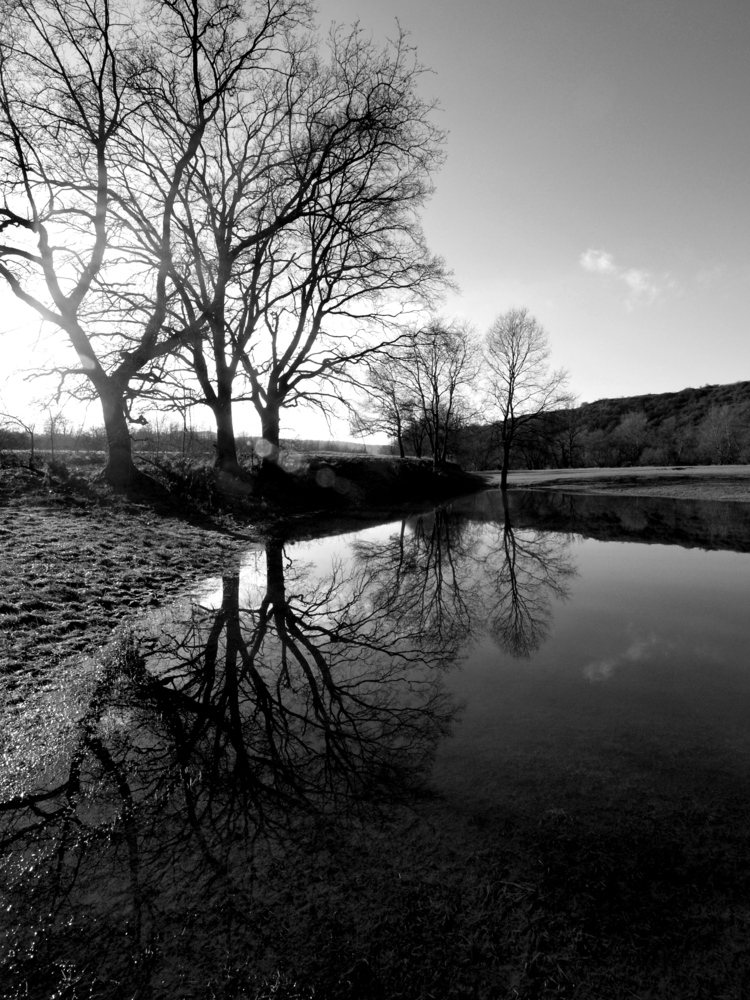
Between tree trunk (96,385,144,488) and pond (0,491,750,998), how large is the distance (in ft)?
33.6

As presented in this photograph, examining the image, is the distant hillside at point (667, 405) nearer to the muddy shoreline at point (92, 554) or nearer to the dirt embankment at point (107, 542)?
the dirt embankment at point (107, 542)

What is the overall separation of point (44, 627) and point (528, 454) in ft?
234

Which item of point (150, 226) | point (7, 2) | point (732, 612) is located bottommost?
point (732, 612)

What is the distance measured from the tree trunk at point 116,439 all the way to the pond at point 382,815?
33.6 feet

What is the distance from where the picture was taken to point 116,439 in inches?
588

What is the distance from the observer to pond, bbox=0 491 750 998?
1962mm

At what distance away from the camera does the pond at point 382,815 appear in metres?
1.96

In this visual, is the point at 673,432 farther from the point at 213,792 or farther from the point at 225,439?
the point at 213,792

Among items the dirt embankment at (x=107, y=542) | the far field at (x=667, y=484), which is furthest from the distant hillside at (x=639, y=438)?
the dirt embankment at (x=107, y=542)

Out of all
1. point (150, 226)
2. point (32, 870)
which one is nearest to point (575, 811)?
point (32, 870)

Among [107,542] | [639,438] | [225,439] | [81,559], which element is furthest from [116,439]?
[639,438]

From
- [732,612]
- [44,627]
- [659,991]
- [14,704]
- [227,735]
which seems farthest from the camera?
[732,612]

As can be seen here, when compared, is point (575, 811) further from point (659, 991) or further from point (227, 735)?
point (227, 735)

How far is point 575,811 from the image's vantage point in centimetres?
281
